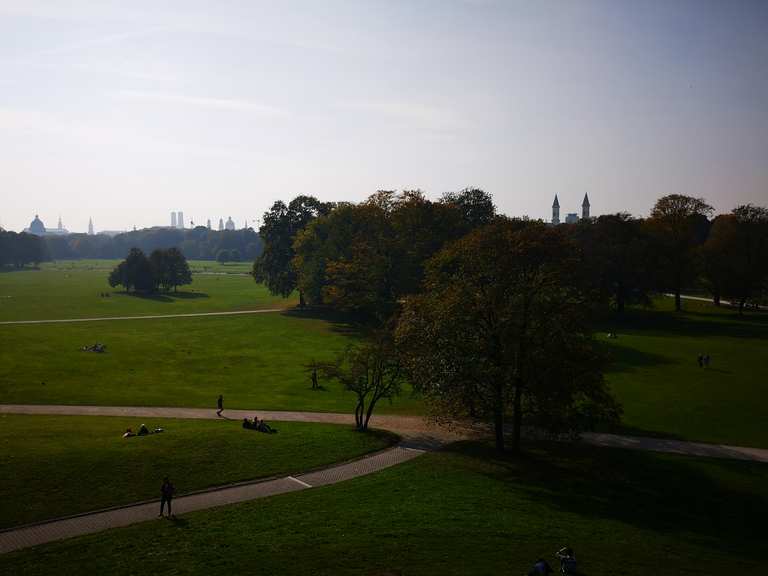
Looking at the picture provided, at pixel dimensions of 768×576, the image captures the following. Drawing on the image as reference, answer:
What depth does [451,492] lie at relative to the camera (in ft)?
87.5

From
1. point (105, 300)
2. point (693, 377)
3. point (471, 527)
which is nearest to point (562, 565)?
point (471, 527)

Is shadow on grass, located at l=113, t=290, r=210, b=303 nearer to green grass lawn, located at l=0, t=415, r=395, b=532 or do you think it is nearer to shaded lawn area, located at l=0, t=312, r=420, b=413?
shaded lawn area, located at l=0, t=312, r=420, b=413

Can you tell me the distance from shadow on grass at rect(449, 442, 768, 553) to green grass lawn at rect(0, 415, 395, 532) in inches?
362

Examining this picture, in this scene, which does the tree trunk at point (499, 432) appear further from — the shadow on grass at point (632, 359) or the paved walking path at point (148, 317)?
the paved walking path at point (148, 317)

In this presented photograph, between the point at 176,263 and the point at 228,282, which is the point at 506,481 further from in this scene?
the point at 228,282

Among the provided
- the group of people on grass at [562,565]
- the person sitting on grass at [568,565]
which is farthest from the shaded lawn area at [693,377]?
the person sitting on grass at [568,565]

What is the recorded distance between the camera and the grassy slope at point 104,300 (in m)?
91.9

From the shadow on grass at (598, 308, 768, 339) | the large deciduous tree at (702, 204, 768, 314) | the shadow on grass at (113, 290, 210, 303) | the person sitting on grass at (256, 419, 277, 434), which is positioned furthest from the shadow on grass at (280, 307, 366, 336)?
the large deciduous tree at (702, 204, 768, 314)

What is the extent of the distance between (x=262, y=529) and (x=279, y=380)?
29.5 m

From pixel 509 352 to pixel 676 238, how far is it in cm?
7067

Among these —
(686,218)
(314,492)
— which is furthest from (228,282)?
(314,492)

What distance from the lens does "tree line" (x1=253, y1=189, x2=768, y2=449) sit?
31766mm

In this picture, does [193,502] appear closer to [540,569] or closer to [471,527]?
[471,527]

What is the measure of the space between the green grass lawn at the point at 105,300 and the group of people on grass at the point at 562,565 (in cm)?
8602
